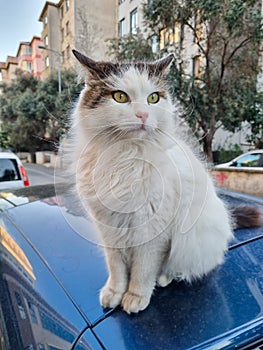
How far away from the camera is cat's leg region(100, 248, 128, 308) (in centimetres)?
92

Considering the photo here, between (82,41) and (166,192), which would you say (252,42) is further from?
(166,192)

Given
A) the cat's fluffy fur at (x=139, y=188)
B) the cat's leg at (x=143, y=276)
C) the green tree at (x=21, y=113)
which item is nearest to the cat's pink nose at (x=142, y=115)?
the cat's fluffy fur at (x=139, y=188)

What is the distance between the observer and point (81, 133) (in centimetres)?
97

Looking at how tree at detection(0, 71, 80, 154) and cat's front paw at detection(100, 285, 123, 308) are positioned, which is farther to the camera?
tree at detection(0, 71, 80, 154)

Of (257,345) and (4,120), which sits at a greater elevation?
(4,120)

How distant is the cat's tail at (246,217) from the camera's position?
1.29m

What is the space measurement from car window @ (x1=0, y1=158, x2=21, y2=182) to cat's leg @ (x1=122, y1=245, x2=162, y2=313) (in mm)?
4492

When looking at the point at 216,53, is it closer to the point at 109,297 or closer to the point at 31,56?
the point at 109,297

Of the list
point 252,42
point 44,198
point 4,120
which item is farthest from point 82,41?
point 4,120

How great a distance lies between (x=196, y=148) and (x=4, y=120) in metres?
18.2

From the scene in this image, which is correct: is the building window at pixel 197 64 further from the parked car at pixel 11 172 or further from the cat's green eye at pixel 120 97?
the cat's green eye at pixel 120 97

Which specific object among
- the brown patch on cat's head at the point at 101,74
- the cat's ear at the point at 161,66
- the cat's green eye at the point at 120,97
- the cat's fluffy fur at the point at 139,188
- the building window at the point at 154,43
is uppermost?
the building window at the point at 154,43

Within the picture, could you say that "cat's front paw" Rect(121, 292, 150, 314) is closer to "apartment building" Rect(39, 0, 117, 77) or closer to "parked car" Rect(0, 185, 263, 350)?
"parked car" Rect(0, 185, 263, 350)

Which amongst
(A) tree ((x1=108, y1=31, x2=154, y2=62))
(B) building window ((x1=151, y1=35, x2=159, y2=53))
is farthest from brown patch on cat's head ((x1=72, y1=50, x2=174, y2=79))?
(B) building window ((x1=151, y1=35, x2=159, y2=53))
